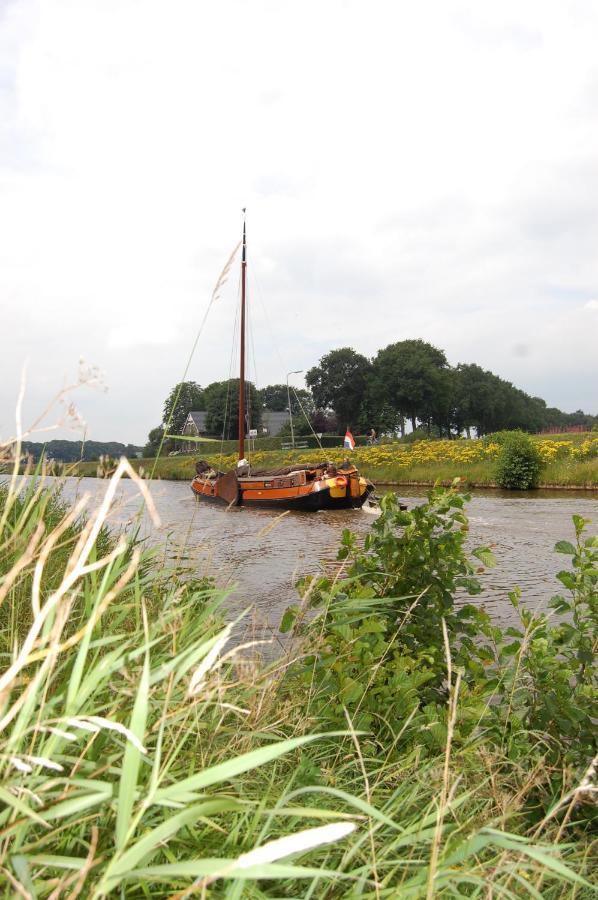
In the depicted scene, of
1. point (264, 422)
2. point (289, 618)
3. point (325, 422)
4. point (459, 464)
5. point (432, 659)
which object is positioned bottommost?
point (432, 659)

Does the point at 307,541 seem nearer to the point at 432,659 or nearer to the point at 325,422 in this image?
the point at 432,659

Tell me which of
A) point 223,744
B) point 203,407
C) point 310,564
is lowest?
point 310,564

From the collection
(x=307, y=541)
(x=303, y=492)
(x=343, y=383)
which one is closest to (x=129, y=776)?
(x=307, y=541)

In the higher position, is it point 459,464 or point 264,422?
point 264,422

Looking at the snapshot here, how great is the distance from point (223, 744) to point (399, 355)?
77844 mm

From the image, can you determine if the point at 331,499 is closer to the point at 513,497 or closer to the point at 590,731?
the point at 513,497

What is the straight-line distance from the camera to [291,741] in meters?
1.04

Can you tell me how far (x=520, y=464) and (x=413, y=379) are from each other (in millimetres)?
52812

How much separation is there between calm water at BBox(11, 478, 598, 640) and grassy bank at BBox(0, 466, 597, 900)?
15.4 inches

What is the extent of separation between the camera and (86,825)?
137cm

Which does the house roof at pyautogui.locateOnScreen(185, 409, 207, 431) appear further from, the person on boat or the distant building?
the person on boat

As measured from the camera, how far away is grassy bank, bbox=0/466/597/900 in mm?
1009

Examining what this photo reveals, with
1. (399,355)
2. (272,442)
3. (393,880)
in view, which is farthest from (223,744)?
(399,355)

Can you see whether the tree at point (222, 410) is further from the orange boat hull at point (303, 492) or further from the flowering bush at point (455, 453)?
the orange boat hull at point (303, 492)
